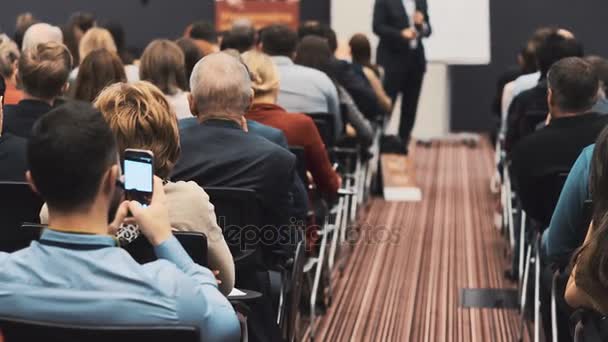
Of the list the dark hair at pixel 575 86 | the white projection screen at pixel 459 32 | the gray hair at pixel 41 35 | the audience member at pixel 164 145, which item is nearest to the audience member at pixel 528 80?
the dark hair at pixel 575 86

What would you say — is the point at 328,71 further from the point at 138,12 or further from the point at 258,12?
the point at 138,12

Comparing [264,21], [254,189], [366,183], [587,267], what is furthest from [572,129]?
[264,21]

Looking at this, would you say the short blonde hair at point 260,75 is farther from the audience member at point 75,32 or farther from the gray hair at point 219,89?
the audience member at point 75,32

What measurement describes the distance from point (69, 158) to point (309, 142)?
2.95 metres

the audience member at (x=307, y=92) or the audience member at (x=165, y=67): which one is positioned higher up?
the audience member at (x=165, y=67)

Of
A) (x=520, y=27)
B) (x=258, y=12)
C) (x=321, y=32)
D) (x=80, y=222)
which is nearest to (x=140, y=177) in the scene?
(x=80, y=222)

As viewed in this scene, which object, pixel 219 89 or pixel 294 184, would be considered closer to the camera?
pixel 219 89

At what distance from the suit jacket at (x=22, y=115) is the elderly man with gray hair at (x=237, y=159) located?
35.4 inches

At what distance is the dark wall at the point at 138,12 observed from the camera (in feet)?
44.4

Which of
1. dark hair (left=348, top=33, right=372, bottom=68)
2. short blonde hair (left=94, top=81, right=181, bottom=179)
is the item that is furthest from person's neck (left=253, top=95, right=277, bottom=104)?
dark hair (left=348, top=33, right=372, bottom=68)

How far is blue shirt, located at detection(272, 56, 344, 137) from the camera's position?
643cm

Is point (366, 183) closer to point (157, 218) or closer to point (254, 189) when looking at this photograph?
point (254, 189)

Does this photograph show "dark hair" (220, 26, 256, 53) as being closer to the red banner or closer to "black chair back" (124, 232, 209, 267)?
the red banner

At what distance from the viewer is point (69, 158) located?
6.92 ft
